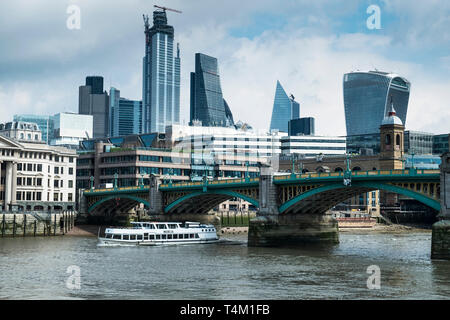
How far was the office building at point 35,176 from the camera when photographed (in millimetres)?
132625

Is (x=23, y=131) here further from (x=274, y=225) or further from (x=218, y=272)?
(x=218, y=272)

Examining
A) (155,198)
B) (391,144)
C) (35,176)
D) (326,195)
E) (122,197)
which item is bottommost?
(155,198)

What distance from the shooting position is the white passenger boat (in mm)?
95625

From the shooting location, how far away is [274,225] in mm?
92875

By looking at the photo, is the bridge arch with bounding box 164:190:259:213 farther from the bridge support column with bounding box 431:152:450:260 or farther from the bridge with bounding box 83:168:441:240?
the bridge support column with bounding box 431:152:450:260

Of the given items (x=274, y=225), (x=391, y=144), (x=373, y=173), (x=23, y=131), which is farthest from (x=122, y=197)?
(x=391, y=144)

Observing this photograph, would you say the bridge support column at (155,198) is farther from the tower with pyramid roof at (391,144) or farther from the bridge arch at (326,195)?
the tower with pyramid roof at (391,144)

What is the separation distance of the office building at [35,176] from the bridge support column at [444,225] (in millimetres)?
87900

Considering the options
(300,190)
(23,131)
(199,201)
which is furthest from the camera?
(23,131)

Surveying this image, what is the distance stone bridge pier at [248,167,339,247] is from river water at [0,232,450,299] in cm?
343

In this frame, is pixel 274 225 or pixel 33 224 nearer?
pixel 274 225

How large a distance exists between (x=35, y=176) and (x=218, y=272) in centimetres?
8766
